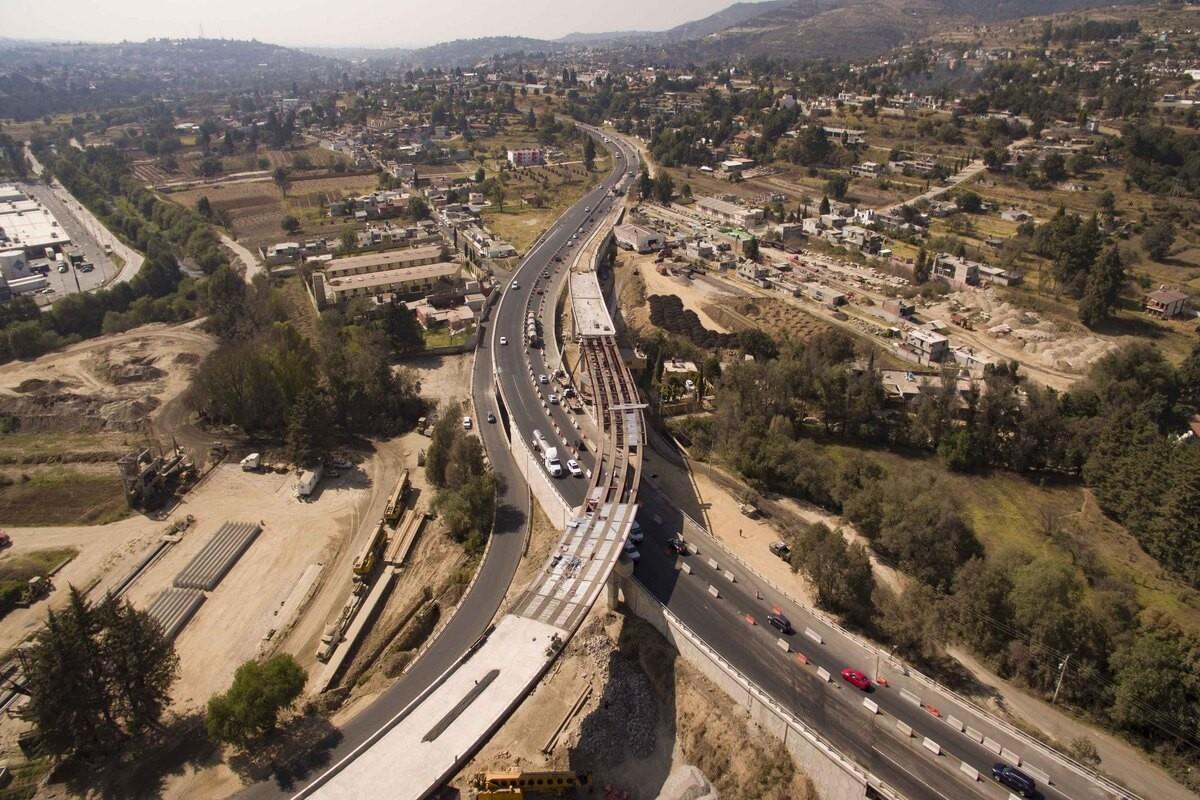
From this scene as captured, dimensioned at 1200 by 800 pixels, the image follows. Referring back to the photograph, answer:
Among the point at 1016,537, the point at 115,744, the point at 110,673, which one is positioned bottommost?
the point at 1016,537

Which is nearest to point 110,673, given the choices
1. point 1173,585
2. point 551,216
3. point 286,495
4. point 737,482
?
point 286,495

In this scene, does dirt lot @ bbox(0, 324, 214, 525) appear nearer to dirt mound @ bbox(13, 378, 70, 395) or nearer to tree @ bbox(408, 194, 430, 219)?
dirt mound @ bbox(13, 378, 70, 395)

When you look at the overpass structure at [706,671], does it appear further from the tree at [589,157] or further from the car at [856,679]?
the tree at [589,157]

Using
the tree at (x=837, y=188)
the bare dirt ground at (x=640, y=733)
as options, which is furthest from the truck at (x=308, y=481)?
the tree at (x=837, y=188)

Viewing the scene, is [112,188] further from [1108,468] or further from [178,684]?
[1108,468]

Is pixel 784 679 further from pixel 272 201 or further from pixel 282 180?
pixel 282 180

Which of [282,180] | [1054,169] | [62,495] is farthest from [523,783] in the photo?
[282,180]
